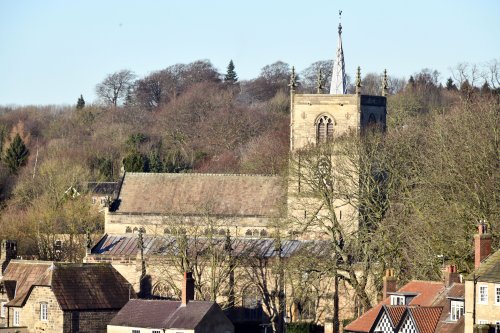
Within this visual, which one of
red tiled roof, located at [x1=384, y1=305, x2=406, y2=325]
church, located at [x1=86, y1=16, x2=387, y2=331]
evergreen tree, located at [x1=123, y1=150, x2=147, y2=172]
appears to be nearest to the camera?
red tiled roof, located at [x1=384, y1=305, x2=406, y2=325]

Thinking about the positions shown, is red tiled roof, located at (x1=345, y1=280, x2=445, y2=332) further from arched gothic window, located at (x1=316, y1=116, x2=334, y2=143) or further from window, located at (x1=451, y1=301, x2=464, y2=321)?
arched gothic window, located at (x1=316, y1=116, x2=334, y2=143)

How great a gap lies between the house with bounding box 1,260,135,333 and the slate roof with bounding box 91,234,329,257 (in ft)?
13.0

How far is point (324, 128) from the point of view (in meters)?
85.4

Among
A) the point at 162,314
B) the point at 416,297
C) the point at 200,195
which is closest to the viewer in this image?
the point at 416,297

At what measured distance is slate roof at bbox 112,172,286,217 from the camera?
84438mm

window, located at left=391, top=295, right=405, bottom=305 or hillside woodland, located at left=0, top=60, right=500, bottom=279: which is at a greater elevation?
hillside woodland, located at left=0, top=60, right=500, bottom=279

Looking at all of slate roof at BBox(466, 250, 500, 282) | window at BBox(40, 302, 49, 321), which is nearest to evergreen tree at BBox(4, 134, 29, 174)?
window at BBox(40, 302, 49, 321)

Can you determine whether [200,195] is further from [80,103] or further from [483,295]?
[80,103]

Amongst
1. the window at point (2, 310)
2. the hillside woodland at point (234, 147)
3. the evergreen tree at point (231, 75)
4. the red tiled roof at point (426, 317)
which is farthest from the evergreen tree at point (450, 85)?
the red tiled roof at point (426, 317)

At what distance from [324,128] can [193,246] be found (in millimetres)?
10382

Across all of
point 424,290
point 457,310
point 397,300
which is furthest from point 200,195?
point 457,310

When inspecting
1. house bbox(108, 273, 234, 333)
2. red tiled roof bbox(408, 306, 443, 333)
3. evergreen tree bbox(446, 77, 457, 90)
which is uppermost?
evergreen tree bbox(446, 77, 457, 90)

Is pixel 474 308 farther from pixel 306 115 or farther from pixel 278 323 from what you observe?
pixel 306 115

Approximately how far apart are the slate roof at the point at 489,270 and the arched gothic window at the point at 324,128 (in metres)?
28.4
